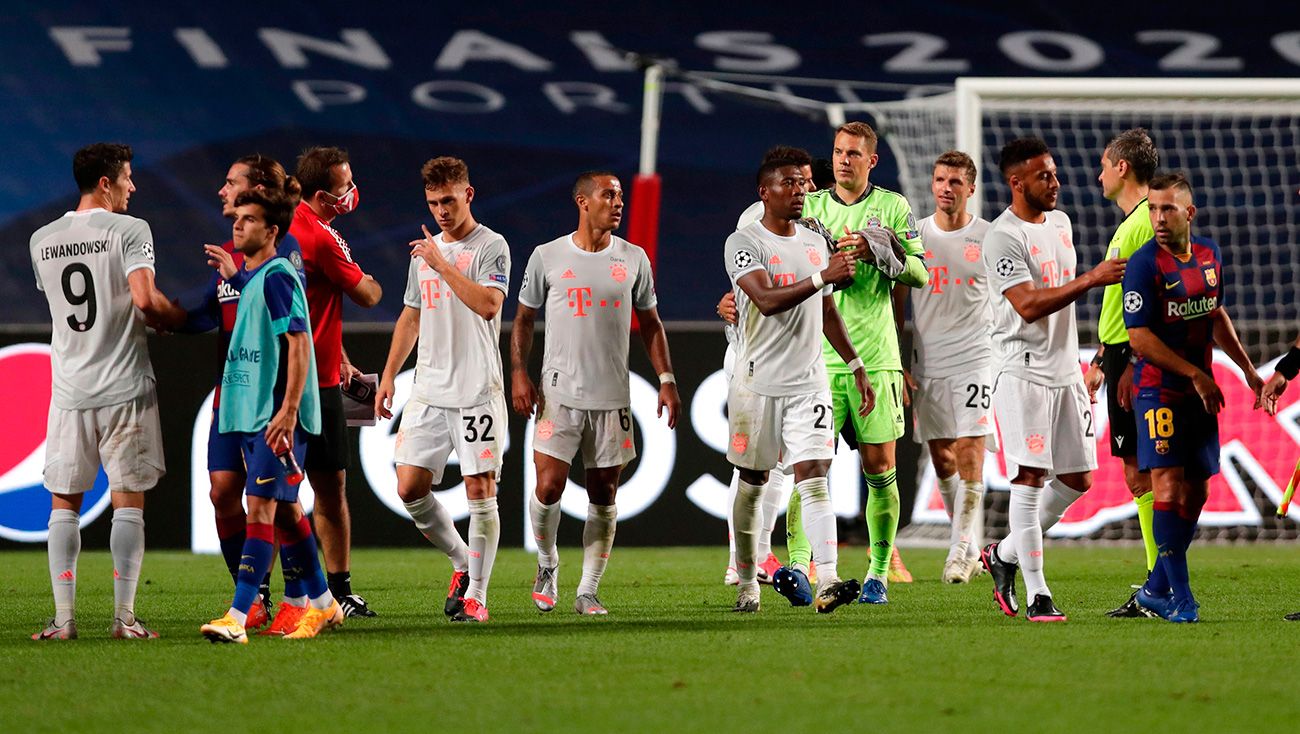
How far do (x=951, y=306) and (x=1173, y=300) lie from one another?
8.26 feet

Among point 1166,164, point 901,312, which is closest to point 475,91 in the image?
point 1166,164

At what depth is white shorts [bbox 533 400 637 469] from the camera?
7.41 metres

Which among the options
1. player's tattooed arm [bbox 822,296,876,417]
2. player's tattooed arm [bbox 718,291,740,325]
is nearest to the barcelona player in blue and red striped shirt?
player's tattooed arm [bbox 822,296,876,417]

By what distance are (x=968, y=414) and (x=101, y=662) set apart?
5.03m

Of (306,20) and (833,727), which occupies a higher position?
(306,20)

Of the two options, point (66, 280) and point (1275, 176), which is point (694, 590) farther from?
point (1275, 176)

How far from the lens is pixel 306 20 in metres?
17.8

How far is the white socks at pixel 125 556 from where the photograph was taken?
21.2 feet

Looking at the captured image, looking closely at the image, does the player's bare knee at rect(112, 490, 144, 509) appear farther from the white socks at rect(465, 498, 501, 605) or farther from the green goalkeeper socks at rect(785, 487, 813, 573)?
the green goalkeeper socks at rect(785, 487, 813, 573)

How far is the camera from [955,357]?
9.05 meters

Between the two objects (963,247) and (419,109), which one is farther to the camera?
(419,109)

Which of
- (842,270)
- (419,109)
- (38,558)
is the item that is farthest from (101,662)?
(419,109)

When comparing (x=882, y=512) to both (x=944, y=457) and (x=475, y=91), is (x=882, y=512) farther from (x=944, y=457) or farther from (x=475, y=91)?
(x=475, y=91)

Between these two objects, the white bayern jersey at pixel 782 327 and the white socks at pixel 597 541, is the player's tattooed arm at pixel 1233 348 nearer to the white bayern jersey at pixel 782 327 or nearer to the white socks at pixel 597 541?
the white bayern jersey at pixel 782 327
